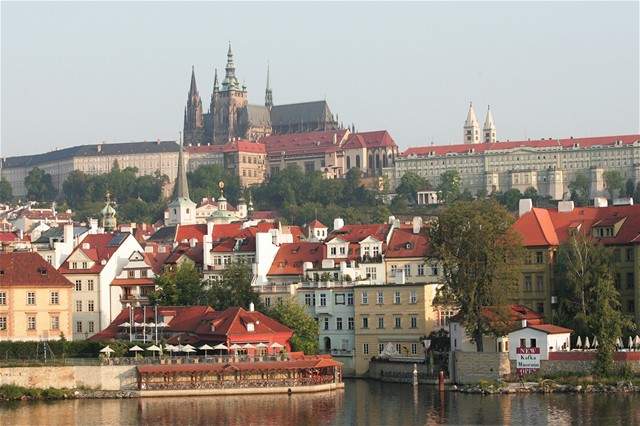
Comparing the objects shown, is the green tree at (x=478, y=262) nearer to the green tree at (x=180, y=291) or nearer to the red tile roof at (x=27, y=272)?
the green tree at (x=180, y=291)

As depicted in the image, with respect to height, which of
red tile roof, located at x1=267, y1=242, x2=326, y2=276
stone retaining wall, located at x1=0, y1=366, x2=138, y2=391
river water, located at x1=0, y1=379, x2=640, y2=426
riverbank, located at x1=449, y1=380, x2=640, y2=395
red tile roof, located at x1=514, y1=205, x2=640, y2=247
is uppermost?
red tile roof, located at x1=514, y1=205, x2=640, y2=247

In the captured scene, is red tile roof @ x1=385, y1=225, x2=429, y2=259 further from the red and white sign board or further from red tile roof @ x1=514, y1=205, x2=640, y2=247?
the red and white sign board

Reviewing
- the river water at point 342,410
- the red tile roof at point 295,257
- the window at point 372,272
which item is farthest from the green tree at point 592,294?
the red tile roof at point 295,257

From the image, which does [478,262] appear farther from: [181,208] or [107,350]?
[181,208]

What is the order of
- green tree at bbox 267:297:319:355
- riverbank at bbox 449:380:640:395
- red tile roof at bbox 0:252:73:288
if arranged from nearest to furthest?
riverbank at bbox 449:380:640:395
green tree at bbox 267:297:319:355
red tile roof at bbox 0:252:73:288

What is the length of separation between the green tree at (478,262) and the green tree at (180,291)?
13.8 m

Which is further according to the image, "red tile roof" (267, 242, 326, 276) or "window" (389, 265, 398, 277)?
"red tile roof" (267, 242, 326, 276)

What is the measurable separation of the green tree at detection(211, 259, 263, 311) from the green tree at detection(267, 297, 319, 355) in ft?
8.77

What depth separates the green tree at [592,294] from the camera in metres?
66.7

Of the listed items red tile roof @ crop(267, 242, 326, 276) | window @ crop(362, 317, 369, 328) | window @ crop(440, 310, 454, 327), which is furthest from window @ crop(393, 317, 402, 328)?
red tile roof @ crop(267, 242, 326, 276)

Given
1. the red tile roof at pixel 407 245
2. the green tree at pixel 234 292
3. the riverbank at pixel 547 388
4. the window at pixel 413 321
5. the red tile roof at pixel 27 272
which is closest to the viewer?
the riverbank at pixel 547 388

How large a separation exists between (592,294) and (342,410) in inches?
616

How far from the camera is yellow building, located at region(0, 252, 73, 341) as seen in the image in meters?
73.9

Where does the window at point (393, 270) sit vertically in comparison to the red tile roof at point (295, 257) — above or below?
below
